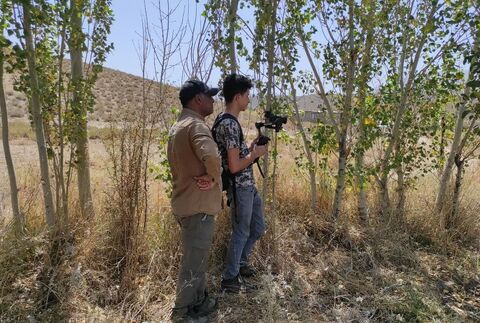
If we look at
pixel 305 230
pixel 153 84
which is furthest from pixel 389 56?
pixel 153 84

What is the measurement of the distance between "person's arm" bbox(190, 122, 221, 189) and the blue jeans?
0.59 m

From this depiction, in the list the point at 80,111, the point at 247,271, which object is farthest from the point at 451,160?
the point at 80,111

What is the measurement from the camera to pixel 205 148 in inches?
97.3

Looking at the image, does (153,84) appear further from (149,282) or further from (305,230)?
(305,230)

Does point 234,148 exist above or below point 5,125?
below

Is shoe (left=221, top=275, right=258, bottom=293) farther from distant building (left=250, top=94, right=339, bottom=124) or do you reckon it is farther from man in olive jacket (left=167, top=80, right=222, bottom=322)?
distant building (left=250, top=94, right=339, bottom=124)

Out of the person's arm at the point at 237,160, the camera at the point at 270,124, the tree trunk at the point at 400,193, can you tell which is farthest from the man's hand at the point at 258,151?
the tree trunk at the point at 400,193

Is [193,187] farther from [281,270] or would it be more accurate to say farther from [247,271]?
[281,270]

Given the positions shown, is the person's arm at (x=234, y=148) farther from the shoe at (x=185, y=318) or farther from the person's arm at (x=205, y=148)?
the shoe at (x=185, y=318)

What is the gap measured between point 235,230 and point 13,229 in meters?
1.76

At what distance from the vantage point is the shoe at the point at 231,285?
3.21 m

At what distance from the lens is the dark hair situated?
2977 millimetres

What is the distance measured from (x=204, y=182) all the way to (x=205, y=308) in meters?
0.97

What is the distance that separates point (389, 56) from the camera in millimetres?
4309
